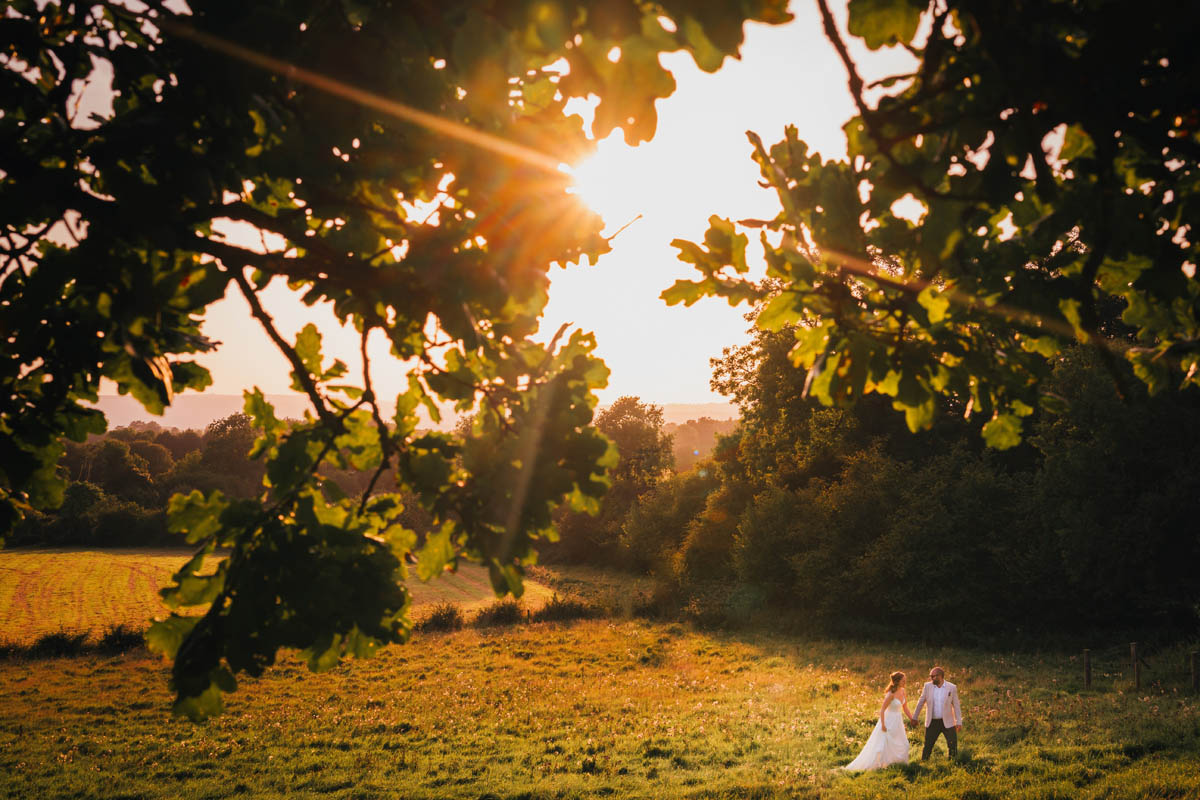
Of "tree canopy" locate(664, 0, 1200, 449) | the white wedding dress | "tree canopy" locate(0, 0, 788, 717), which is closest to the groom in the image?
the white wedding dress

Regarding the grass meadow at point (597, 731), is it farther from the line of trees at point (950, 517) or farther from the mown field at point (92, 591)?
the mown field at point (92, 591)

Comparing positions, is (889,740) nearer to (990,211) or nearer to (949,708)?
(949,708)

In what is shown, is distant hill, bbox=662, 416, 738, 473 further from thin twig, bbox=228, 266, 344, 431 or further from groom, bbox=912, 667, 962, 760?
thin twig, bbox=228, 266, 344, 431

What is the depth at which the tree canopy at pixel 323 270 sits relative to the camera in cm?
296

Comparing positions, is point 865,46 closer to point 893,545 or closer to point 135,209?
point 135,209

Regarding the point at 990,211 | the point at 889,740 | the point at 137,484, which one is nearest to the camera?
the point at 990,211

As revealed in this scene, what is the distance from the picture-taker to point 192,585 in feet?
11.0

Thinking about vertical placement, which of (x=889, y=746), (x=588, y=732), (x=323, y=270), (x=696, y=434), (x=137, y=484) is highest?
(x=696, y=434)

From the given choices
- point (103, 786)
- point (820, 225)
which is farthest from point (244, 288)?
point (103, 786)

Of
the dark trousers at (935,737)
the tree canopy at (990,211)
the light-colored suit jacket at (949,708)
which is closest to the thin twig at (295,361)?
the tree canopy at (990,211)

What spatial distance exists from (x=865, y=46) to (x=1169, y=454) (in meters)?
31.7

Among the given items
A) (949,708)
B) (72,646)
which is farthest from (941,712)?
(72,646)

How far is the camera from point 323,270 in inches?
138

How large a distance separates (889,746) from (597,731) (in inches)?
293
